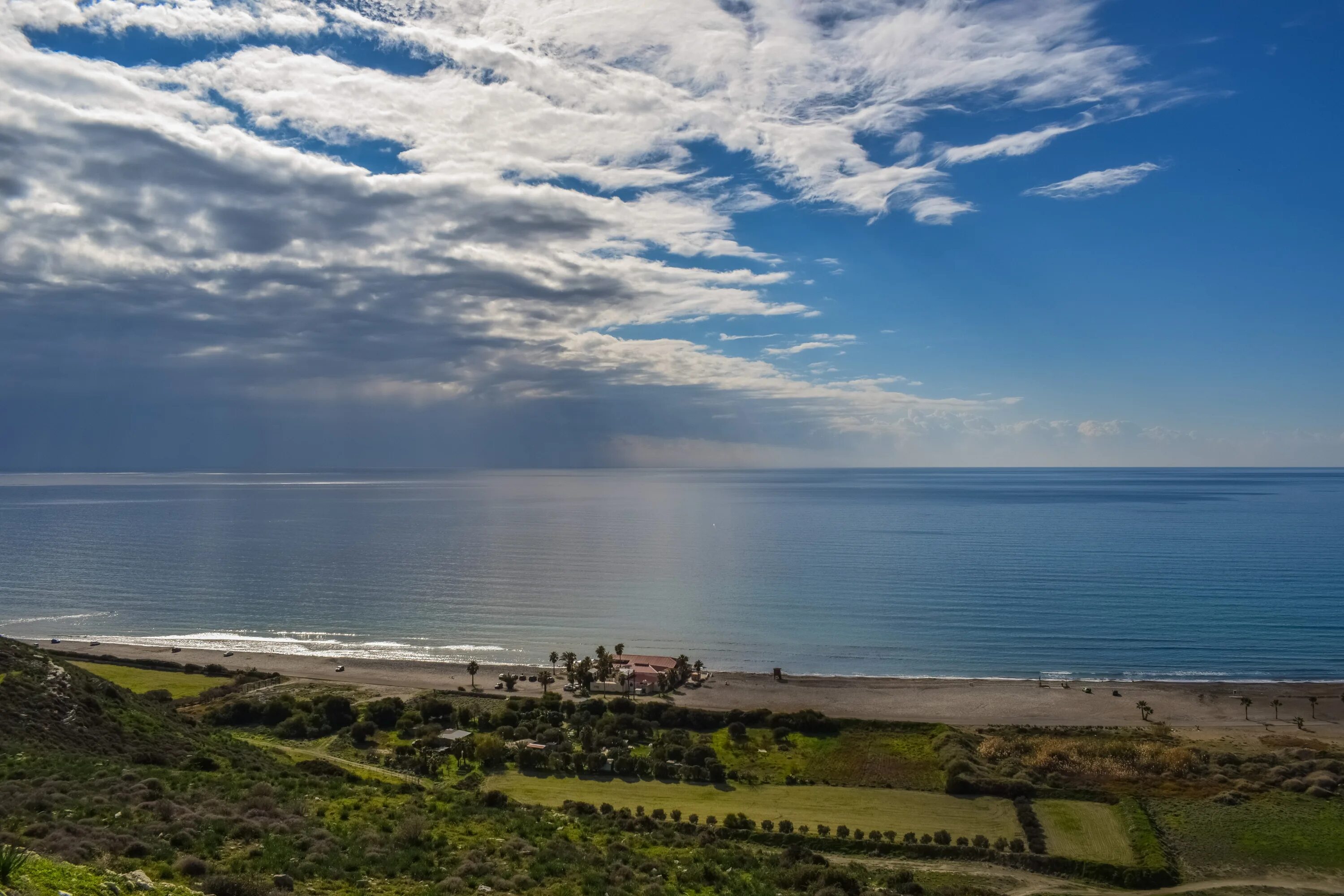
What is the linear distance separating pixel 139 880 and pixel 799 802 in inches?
1158

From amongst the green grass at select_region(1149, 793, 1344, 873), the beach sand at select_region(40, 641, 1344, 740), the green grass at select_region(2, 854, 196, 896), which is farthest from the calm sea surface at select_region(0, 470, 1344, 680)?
the green grass at select_region(2, 854, 196, 896)

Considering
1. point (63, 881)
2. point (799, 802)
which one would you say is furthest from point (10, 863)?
point (799, 802)

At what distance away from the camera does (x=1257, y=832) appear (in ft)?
111

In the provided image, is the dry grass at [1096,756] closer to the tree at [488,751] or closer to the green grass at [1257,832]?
the green grass at [1257,832]

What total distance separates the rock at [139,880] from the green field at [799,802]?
21969 mm

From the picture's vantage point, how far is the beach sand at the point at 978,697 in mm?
51594

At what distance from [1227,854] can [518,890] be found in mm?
29240

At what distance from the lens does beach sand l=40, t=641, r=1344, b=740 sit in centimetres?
5159

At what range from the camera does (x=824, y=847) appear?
31969 mm

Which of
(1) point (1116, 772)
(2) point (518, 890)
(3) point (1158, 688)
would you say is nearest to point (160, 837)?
(2) point (518, 890)

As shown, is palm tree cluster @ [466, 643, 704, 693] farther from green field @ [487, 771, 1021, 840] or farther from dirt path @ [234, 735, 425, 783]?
green field @ [487, 771, 1021, 840]

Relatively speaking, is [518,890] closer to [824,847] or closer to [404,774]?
[824,847]

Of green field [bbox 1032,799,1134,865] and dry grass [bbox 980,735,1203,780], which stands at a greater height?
dry grass [bbox 980,735,1203,780]

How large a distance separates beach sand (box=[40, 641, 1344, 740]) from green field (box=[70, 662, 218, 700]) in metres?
4.28
